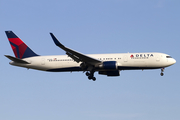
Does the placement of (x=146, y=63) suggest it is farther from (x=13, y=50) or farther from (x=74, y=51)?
(x=13, y=50)

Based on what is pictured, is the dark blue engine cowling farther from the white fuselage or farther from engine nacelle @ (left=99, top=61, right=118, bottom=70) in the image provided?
the white fuselage

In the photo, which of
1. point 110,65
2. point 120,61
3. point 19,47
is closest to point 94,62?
point 110,65

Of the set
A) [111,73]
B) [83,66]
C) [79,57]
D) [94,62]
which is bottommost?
[111,73]

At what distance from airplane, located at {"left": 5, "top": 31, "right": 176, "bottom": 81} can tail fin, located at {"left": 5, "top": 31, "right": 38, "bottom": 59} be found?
17 centimetres

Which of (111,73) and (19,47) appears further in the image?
(19,47)

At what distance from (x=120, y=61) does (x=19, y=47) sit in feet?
53.4

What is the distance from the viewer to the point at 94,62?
43.7 metres

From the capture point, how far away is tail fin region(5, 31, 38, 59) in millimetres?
49075

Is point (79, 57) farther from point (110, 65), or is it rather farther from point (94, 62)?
point (110, 65)

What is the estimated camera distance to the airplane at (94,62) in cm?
4328

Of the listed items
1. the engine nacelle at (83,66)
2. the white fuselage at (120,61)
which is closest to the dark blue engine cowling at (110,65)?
the white fuselage at (120,61)

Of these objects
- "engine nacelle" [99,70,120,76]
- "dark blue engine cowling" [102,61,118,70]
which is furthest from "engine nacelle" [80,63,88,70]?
"engine nacelle" [99,70,120,76]

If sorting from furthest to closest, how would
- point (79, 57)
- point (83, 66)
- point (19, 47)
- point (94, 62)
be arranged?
point (19, 47)
point (83, 66)
point (94, 62)
point (79, 57)

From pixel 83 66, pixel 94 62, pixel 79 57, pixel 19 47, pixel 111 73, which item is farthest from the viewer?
pixel 19 47
